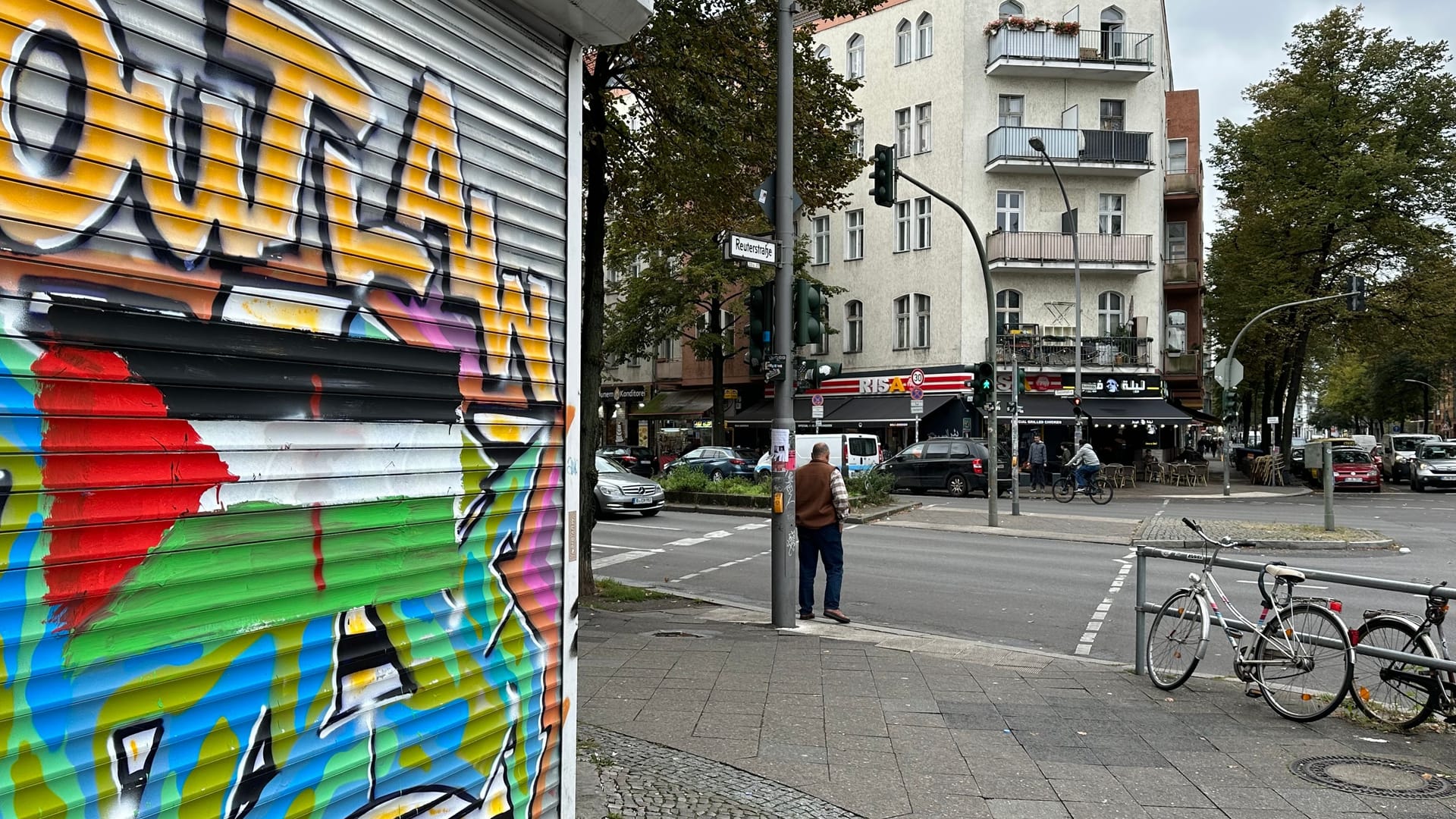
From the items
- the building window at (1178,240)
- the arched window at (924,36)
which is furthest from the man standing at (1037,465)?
the building window at (1178,240)

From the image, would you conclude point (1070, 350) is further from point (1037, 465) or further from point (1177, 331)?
point (1037, 465)

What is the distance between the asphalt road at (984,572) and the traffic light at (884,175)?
5.39 metres

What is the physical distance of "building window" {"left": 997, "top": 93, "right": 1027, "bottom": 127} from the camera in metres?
38.2

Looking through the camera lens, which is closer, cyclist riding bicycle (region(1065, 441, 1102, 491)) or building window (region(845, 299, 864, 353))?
cyclist riding bicycle (region(1065, 441, 1102, 491))

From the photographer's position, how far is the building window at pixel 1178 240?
150 ft

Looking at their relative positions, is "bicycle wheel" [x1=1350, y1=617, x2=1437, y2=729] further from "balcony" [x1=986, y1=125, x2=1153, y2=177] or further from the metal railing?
the metal railing

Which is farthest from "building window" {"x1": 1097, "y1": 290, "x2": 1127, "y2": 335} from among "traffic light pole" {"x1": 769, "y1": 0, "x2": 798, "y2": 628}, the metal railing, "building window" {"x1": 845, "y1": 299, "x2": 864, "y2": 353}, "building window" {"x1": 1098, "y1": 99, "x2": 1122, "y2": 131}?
"traffic light pole" {"x1": 769, "y1": 0, "x2": 798, "y2": 628}

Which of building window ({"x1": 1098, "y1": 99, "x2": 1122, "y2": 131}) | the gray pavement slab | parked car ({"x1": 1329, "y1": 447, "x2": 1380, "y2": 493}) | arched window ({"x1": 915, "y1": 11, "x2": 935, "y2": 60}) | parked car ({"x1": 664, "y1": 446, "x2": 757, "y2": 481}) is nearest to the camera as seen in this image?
the gray pavement slab

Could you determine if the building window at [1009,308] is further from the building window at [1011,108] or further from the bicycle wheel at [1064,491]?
the bicycle wheel at [1064,491]

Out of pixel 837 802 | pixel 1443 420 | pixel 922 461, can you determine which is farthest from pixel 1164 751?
pixel 1443 420

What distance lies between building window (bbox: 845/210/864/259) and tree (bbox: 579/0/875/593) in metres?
28.6

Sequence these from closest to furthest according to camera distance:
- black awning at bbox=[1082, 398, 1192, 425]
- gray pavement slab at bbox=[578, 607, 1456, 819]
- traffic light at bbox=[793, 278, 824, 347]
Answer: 1. gray pavement slab at bbox=[578, 607, 1456, 819]
2. traffic light at bbox=[793, 278, 824, 347]
3. black awning at bbox=[1082, 398, 1192, 425]

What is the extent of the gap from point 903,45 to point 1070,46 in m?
6.02

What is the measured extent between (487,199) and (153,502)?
1.55m
